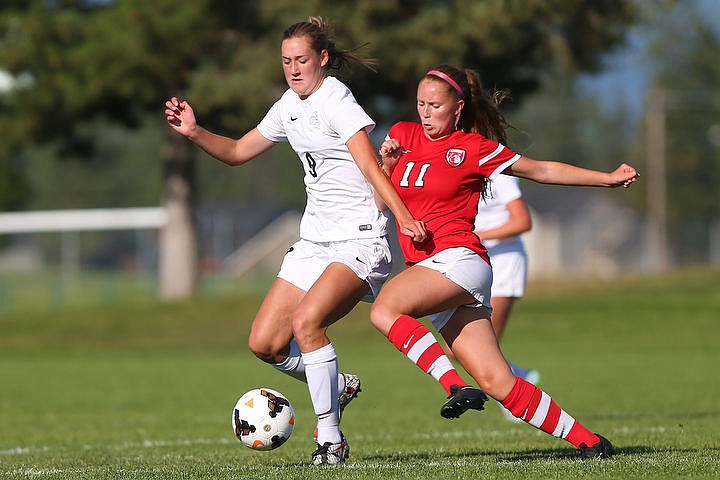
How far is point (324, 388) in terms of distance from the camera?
7133mm

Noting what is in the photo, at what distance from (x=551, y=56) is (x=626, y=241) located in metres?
41.5

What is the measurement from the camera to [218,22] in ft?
98.4

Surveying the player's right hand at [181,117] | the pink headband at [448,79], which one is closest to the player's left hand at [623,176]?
the pink headband at [448,79]

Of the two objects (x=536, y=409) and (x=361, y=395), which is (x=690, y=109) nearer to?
(x=361, y=395)

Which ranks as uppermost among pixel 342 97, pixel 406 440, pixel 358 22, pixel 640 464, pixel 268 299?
pixel 358 22

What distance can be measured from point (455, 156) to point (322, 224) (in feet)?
3.16

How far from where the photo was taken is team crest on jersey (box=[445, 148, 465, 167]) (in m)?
6.73

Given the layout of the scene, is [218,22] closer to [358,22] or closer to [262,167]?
[358,22]

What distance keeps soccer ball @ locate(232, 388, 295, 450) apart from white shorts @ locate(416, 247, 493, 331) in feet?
3.97

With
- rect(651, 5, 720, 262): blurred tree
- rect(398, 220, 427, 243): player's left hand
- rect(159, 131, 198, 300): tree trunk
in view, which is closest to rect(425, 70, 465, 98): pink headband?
rect(398, 220, 427, 243): player's left hand

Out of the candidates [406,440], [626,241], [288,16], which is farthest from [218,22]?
[626,241]

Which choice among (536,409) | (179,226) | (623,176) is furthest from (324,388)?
(179,226)

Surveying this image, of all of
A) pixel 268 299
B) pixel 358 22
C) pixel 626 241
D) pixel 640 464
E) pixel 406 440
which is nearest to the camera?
pixel 640 464

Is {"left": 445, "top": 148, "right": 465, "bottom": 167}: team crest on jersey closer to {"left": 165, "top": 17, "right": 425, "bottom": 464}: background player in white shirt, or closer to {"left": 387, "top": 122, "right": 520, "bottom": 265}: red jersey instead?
{"left": 387, "top": 122, "right": 520, "bottom": 265}: red jersey
